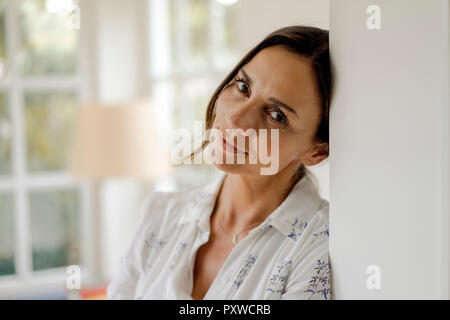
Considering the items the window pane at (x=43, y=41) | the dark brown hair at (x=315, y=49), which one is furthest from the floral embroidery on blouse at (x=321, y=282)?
→ the window pane at (x=43, y=41)

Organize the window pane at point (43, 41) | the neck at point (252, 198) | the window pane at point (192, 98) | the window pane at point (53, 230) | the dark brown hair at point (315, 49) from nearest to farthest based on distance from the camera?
the dark brown hair at point (315, 49)
the neck at point (252, 198)
the window pane at point (192, 98)
the window pane at point (43, 41)
the window pane at point (53, 230)

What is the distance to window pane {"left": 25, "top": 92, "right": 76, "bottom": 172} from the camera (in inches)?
57.3

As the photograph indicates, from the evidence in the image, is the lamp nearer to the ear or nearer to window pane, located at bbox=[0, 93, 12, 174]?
window pane, located at bbox=[0, 93, 12, 174]

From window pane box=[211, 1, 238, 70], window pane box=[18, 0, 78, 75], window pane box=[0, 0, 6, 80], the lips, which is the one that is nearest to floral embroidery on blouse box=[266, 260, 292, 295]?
the lips

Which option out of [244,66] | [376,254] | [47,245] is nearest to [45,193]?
[47,245]

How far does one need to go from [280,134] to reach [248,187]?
116 mm

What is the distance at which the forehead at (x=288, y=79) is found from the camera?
359 millimetres

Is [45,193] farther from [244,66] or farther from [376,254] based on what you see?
[376,254]

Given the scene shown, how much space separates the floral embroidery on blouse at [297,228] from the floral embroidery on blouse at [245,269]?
1.6 inches

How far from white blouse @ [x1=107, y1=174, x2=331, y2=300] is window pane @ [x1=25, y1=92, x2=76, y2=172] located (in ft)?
3.24

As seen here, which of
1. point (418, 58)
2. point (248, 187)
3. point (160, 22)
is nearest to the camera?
point (418, 58)

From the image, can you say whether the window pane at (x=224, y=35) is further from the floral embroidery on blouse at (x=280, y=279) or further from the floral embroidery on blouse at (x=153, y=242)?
the floral embroidery on blouse at (x=280, y=279)

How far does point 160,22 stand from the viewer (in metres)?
0.97
